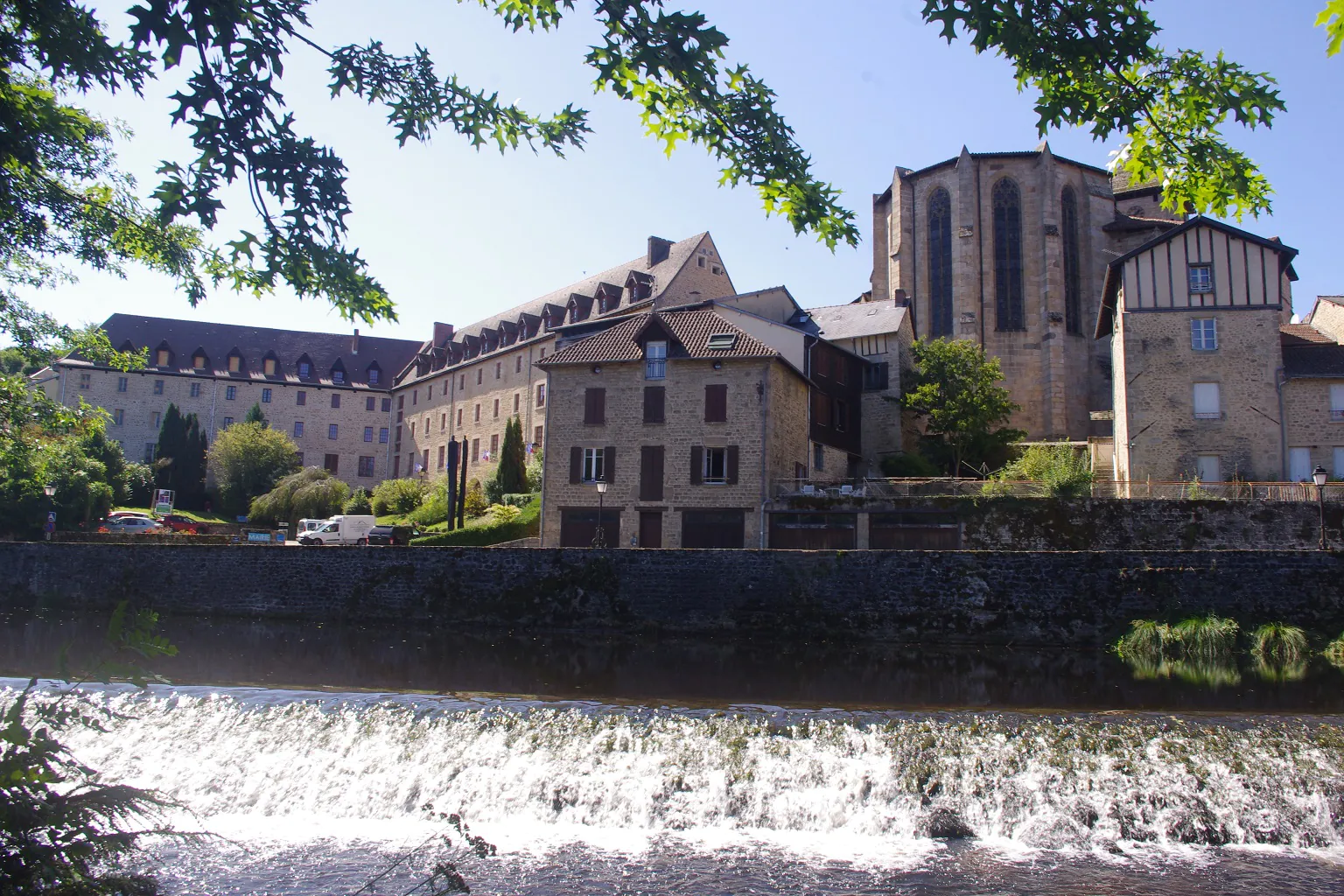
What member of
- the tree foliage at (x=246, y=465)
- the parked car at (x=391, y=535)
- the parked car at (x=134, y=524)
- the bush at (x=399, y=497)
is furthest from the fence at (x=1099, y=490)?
the tree foliage at (x=246, y=465)

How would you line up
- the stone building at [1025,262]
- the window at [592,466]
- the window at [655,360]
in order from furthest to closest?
the stone building at [1025,262]
the window at [592,466]
the window at [655,360]

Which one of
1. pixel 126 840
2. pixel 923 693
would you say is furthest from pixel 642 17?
pixel 923 693

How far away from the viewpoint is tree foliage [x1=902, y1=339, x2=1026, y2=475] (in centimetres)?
3581

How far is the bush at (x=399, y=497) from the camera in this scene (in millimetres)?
44156

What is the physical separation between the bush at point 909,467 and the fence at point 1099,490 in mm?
8271

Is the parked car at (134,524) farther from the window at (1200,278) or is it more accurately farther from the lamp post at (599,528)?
the window at (1200,278)

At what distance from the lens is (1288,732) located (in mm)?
9578

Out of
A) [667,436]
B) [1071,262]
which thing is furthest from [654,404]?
[1071,262]

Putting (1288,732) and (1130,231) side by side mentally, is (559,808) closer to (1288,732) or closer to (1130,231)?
(1288,732)

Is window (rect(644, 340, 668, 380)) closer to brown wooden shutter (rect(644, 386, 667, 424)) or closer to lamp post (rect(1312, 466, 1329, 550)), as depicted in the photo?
brown wooden shutter (rect(644, 386, 667, 424))

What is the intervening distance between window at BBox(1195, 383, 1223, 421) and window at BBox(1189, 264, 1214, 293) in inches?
114

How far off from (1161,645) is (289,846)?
15031mm

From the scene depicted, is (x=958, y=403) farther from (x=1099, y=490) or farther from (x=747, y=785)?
(x=747, y=785)

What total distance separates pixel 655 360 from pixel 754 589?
1131 cm
